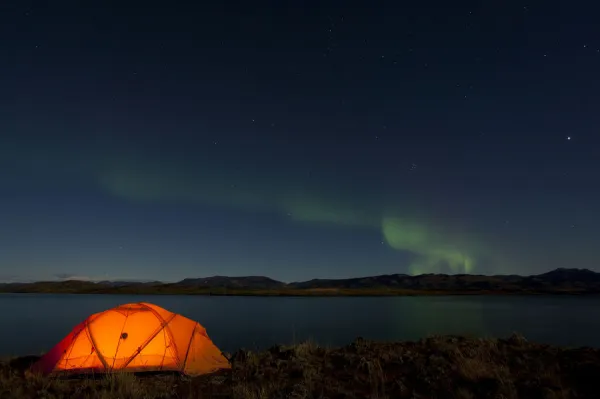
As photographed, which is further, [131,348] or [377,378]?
[131,348]

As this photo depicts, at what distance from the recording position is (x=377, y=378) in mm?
9711

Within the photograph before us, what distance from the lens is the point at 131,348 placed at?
41.1 feet

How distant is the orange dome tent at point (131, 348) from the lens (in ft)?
39.8

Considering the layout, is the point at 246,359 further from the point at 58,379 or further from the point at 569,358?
the point at 569,358

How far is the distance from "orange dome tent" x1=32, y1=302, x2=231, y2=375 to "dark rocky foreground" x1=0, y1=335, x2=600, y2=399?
498 mm

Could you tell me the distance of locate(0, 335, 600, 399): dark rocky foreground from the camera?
323 inches

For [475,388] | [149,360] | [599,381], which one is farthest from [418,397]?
[149,360]

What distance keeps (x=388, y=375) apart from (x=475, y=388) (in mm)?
2483

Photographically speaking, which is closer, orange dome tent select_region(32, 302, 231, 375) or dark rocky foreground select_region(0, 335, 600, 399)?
dark rocky foreground select_region(0, 335, 600, 399)

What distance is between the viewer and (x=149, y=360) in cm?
1244

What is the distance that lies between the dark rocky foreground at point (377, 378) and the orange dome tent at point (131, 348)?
0.50 meters

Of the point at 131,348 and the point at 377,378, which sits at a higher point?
the point at 131,348

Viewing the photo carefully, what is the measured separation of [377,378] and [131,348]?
7.81 metres

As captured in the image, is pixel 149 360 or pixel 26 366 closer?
Result: pixel 149 360
